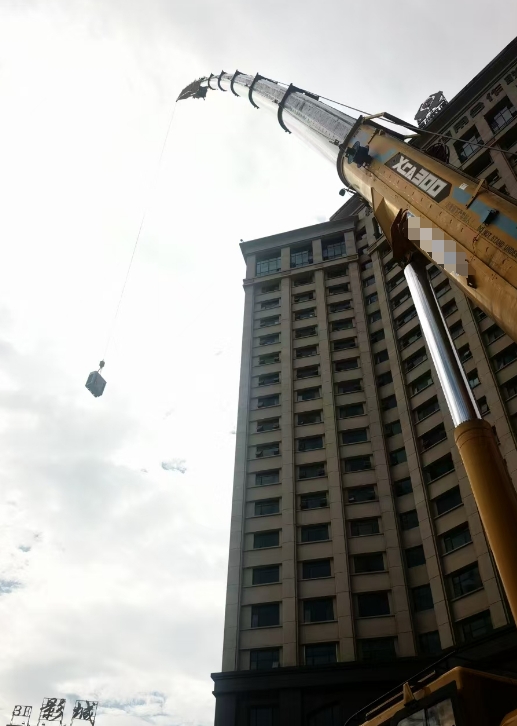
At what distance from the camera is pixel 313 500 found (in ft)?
128

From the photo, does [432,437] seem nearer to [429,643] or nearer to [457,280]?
[429,643]

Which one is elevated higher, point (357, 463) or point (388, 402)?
point (388, 402)

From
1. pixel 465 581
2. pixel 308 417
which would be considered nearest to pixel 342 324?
pixel 308 417

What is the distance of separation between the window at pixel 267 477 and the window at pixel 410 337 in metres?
15.6

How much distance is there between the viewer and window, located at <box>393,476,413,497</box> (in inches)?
1465

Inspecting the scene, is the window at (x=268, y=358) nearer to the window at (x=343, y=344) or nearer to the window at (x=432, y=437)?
the window at (x=343, y=344)

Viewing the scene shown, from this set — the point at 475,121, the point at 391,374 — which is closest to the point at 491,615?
the point at 391,374

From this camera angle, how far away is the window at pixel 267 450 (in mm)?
42812

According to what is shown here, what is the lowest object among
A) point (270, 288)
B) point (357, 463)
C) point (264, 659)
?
point (264, 659)

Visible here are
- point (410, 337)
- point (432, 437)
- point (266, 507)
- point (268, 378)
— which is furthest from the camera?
point (268, 378)

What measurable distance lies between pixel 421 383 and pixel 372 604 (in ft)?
55.8

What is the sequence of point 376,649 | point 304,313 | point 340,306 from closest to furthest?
point 376,649
point 340,306
point 304,313

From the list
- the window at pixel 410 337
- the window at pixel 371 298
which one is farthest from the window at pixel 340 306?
the window at pixel 410 337

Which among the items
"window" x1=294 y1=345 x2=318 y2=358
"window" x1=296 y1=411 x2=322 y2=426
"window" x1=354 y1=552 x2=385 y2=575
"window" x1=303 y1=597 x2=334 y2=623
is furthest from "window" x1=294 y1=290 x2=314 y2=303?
"window" x1=303 y1=597 x2=334 y2=623
